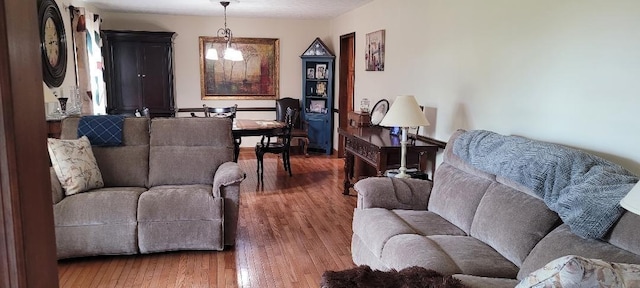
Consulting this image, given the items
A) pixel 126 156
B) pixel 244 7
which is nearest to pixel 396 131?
pixel 126 156

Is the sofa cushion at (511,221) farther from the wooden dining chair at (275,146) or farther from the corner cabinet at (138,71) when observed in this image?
the corner cabinet at (138,71)

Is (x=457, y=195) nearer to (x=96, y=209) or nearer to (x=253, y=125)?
(x=96, y=209)

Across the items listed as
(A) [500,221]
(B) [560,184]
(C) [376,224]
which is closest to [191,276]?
(C) [376,224]

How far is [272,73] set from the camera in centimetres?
757

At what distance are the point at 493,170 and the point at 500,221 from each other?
340 millimetres

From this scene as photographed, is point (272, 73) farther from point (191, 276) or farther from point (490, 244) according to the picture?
point (490, 244)

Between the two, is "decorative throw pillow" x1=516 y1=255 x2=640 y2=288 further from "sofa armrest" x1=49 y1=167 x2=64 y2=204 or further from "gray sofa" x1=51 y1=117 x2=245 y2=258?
"sofa armrest" x1=49 y1=167 x2=64 y2=204

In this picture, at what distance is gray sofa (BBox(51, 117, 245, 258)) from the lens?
10.1 ft

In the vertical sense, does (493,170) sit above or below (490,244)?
above

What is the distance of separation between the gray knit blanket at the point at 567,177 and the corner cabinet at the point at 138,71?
5600mm

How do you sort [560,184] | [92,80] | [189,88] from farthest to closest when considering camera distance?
[189,88]
[92,80]
[560,184]

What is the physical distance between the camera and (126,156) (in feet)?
11.7

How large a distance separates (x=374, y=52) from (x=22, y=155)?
510cm

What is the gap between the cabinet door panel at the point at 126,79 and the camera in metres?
6.70
